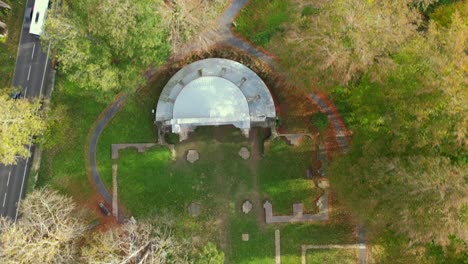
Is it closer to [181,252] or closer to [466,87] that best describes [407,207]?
[466,87]

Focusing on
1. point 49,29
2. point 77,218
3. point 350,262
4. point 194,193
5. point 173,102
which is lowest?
point 350,262

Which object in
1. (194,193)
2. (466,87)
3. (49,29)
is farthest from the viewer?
(194,193)

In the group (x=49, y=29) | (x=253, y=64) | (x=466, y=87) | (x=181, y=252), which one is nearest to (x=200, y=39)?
(x=253, y=64)

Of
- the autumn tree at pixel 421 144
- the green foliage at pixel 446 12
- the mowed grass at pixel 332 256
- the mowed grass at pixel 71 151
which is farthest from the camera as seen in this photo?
the mowed grass at pixel 332 256

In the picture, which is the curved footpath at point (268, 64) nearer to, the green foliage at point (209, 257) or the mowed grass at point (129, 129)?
the mowed grass at point (129, 129)

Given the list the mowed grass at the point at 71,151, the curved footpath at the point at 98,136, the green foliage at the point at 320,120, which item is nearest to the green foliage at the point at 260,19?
the green foliage at the point at 320,120

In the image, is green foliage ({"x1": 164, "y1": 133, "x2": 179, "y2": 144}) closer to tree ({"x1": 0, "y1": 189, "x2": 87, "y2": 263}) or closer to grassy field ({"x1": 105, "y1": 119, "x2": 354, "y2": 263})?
grassy field ({"x1": 105, "y1": 119, "x2": 354, "y2": 263})
